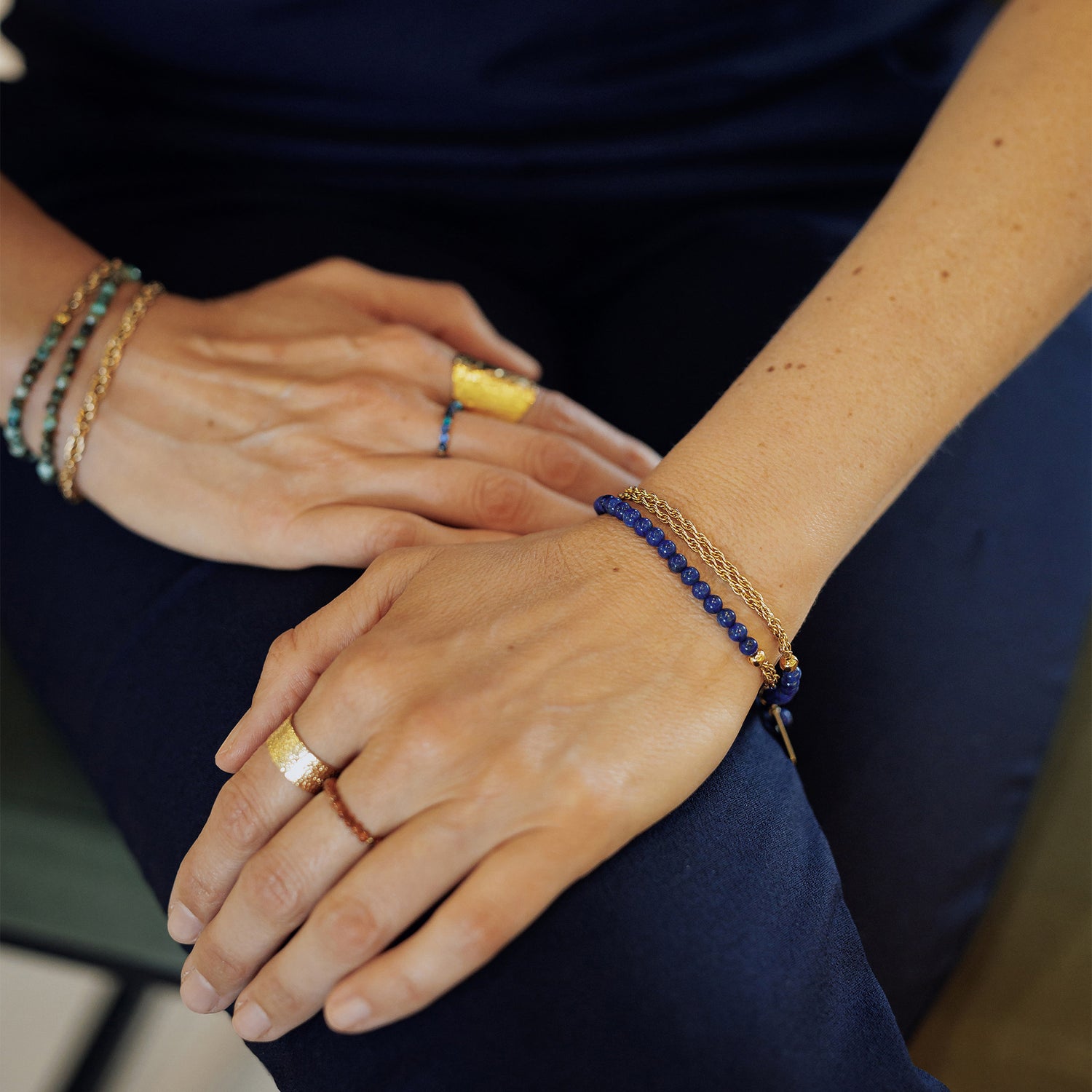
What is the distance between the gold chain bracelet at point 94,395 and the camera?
83 cm

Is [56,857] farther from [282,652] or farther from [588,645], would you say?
[588,645]

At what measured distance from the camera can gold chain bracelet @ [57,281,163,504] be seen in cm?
83

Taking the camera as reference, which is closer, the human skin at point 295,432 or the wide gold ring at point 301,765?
the wide gold ring at point 301,765

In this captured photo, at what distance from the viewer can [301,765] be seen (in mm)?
587

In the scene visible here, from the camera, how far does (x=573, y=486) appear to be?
82 cm

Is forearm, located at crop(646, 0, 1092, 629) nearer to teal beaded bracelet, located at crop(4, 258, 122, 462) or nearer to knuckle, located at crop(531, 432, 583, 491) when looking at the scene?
knuckle, located at crop(531, 432, 583, 491)

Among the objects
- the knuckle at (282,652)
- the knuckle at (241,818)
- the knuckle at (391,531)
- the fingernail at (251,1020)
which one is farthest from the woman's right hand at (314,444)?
the fingernail at (251,1020)

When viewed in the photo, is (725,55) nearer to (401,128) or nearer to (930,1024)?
(401,128)

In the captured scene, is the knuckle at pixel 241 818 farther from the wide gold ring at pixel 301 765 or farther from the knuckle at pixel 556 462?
the knuckle at pixel 556 462

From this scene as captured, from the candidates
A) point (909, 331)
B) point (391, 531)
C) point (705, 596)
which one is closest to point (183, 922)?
point (391, 531)

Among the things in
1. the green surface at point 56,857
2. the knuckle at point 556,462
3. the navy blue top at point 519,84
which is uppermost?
the navy blue top at point 519,84

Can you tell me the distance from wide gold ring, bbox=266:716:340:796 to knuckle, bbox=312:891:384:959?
8 cm

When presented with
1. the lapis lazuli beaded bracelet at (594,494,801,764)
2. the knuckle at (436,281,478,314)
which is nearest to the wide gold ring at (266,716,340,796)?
the lapis lazuli beaded bracelet at (594,494,801,764)

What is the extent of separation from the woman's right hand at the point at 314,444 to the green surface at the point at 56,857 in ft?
1.09
